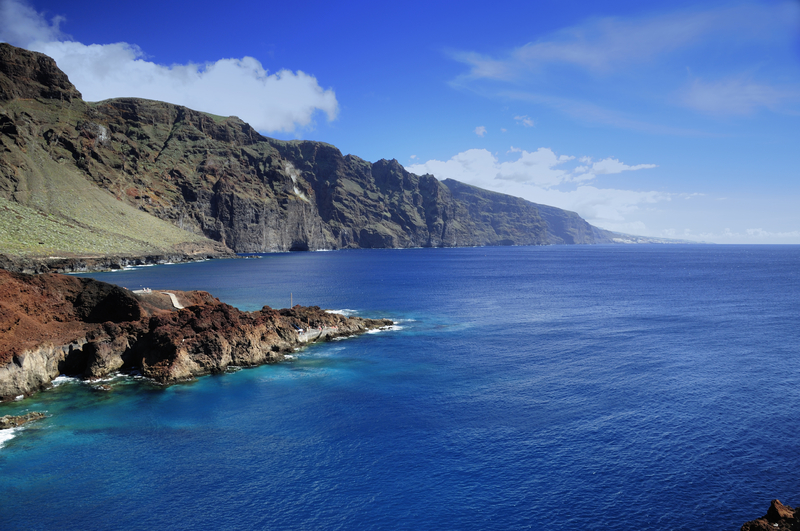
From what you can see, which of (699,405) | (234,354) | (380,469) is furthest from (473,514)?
(234,354)

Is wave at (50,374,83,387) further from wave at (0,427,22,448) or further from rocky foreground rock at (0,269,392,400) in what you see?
wave at (0,427,22,448)

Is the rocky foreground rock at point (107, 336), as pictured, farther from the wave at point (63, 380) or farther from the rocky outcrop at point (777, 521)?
the rocky outcrop at point (777, 521)

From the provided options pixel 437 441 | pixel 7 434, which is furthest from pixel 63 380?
pixel 437 441

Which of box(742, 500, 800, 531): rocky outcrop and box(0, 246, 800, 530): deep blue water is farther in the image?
box(0, 246, 800, 530): deep blue water

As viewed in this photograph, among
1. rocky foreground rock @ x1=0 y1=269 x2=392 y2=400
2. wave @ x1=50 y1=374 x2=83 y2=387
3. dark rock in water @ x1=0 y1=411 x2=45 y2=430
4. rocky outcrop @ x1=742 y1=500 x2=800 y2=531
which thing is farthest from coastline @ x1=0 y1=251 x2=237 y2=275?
rocky outcrop @ x1=742 y1=500 x2=800 y2=531

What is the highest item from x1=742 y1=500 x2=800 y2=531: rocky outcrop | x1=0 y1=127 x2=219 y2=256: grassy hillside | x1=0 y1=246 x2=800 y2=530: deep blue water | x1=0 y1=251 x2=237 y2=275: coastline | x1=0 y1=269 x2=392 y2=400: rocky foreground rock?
x1=0 y1=127 x2=219 y2=256: grassy hillside

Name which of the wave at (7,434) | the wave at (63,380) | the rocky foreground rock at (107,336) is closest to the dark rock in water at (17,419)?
the wave at (7,434)

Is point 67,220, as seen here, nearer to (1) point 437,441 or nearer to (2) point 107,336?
(2) point 107,336
